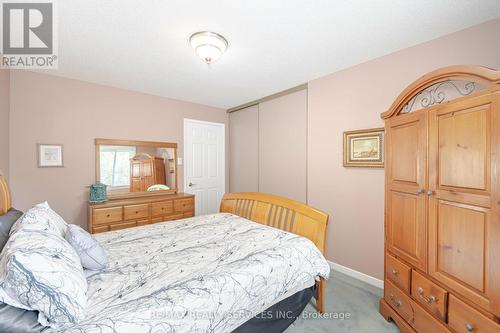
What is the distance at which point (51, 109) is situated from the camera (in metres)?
2.80

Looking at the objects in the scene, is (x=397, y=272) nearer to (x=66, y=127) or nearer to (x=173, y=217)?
(x=173, y=217)

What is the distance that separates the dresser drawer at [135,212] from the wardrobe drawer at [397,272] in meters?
3.12

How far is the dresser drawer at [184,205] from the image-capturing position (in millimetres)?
3514

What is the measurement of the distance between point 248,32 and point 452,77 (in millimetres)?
1594

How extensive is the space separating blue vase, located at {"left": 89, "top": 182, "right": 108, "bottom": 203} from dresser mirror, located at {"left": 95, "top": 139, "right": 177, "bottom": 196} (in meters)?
0.19

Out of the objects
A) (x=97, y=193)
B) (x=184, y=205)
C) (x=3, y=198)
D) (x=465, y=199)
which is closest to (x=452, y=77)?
(x=465, y=199)

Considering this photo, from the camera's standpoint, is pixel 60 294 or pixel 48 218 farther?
pixel 48 218

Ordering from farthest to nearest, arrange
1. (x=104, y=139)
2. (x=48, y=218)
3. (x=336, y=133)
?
(x=104, y=139)
(x=336, y=133)
(x=48, y=218)

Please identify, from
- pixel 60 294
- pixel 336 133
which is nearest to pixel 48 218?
pixel 60 294

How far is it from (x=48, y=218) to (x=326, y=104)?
3086 millimetres

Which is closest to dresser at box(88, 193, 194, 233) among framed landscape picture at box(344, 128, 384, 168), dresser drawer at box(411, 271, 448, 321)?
framed landscape picture at box(344, 128, 384, 168)

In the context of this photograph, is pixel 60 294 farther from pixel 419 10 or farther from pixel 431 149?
pixel 419 10

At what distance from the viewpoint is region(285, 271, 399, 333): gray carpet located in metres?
1.79

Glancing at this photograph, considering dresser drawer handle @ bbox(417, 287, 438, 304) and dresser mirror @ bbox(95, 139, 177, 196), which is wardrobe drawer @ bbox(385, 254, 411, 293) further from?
dresser mirror @ bbox(95, 139, 177, 196)
